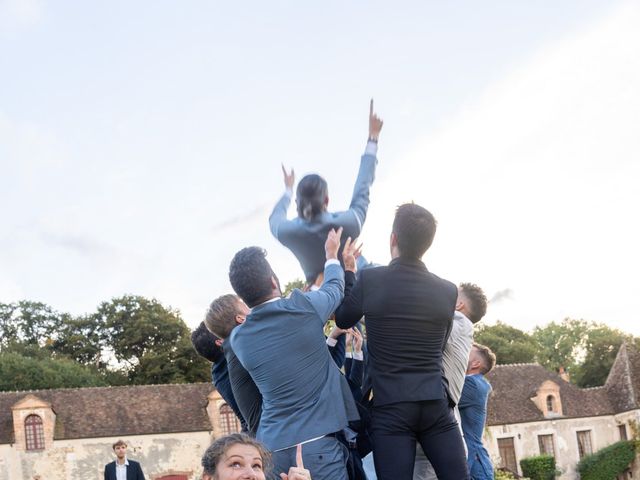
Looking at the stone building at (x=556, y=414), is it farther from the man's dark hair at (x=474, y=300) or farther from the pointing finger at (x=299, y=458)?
the pointing finger at (x=299, y=458)

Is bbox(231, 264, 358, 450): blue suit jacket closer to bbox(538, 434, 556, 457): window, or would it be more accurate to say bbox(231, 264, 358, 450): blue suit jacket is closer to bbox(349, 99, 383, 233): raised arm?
bbox(349, 99, 383, 233): raised arm

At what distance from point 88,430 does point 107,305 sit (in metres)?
27.0

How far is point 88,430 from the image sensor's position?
41.4 meters

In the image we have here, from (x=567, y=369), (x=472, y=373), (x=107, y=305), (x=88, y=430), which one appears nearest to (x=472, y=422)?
(x=472, y=373)

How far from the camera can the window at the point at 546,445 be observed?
47.1m

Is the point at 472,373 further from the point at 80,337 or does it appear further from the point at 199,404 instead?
the point at 80,337

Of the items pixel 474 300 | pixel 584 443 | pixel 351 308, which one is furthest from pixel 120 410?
pixel 351 308

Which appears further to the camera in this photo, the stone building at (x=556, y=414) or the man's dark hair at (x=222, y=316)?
the stone building at (x=556, y=414)

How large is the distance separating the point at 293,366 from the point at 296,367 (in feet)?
0.06

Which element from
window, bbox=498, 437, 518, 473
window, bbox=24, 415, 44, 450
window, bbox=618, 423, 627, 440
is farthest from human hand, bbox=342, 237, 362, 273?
window, bbox=618, 423, 627, 440

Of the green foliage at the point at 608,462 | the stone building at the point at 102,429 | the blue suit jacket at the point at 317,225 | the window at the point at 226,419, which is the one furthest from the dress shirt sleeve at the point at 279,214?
the green foliage at the point at 608,462

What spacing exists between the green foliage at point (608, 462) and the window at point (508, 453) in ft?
12.0

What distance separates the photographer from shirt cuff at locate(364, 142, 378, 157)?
20.2 ft

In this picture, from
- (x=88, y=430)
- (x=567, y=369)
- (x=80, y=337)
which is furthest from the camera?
(x=567, y=369)
